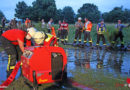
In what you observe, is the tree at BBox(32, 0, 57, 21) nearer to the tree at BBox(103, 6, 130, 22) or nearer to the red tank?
the tree at BBox(103, 6, 130, 22)

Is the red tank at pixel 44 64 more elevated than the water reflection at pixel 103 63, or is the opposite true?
the red tank at pixel 44 64

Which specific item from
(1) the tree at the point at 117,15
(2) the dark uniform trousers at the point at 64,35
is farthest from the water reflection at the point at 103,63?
(1) the tree at the point at 117,15

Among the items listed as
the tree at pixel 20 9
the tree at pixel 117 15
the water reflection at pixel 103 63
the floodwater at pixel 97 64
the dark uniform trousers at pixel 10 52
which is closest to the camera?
the dark uniform trousers at pixel 10 52

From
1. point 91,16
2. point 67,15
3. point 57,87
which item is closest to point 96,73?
point 57,87

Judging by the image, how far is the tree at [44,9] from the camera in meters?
70.9

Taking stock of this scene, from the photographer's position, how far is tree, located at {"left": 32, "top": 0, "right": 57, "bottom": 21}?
233 ft

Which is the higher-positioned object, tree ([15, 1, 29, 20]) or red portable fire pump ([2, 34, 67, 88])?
tree ([15, 1, 29, 20])

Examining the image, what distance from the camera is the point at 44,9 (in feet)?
243

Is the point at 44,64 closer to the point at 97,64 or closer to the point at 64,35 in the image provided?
the point at 97,64

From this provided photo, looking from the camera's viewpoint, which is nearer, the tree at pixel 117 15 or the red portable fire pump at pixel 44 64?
the red portable fire pump at pixel 44 64

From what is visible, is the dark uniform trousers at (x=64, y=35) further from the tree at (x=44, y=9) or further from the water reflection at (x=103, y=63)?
the tree at (x=44, y=9)

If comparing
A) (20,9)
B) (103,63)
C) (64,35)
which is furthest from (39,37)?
(20,9)

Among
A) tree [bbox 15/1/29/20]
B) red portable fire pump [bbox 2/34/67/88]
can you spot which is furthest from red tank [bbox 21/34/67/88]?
tree [bbox 15/1/29/20]

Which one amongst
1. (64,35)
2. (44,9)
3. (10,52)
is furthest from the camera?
(44,9)
